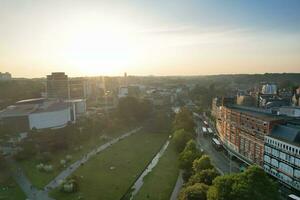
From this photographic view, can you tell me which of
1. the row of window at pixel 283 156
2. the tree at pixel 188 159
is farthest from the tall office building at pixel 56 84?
the row of window at pixel 283 156

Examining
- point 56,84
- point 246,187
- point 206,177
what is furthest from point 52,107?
point 246,187

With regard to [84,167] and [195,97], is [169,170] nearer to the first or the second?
[84,167]

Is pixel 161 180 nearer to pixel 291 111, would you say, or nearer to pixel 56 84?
pixel 291 111

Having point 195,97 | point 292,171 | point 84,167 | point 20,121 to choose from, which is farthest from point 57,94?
point 292,171

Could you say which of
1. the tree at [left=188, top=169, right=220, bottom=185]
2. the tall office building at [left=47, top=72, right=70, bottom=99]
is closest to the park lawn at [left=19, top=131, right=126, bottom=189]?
the tree at [left=188, top=169, right=220, bottom=185]

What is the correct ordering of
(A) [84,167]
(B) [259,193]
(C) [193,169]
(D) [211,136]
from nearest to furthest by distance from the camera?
1. (B) [259,193]
2. (C) [193,169]
3. (A) [84,167]
4. (D) [211,136]

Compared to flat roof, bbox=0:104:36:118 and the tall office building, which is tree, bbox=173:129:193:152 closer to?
flat roof, bbox=0:104:36:118

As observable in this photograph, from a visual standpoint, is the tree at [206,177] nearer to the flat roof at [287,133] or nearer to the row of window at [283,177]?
the row of window at [283,177]
